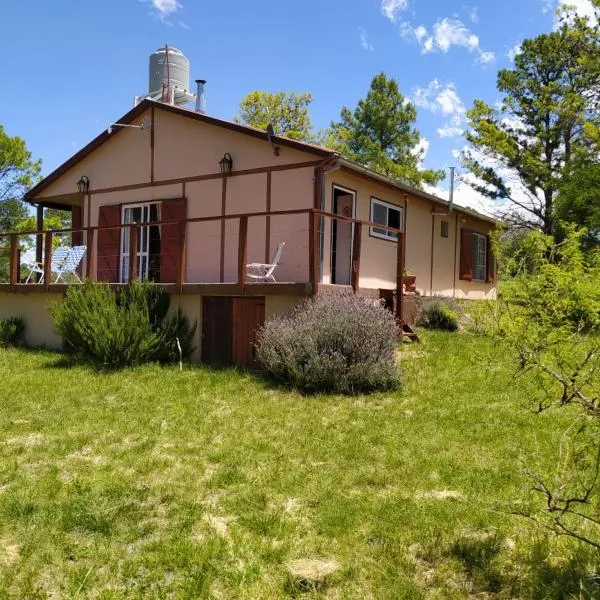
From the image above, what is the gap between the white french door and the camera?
12.8 meters

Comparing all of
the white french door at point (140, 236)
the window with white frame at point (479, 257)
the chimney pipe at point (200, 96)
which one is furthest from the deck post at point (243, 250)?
the window with white frame at point (479, 257)

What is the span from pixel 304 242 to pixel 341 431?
527 cm

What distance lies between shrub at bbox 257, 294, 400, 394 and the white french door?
236 inches

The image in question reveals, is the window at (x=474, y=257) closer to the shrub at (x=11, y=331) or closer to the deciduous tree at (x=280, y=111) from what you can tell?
the shrub at (x=11, y=331)

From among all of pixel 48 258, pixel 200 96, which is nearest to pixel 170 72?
pixel 200 96

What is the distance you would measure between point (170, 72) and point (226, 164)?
453 centimetres

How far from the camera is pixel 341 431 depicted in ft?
18.5

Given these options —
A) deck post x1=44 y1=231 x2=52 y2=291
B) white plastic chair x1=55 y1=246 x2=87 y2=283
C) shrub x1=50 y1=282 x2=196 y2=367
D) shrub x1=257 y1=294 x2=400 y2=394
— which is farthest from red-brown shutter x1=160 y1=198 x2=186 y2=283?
shrub x1=257 y1=294 x2=400 y2=394

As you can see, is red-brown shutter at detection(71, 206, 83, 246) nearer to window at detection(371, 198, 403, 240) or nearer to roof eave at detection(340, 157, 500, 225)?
window at detection(371, 198, 403, 240)

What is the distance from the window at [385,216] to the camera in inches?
470

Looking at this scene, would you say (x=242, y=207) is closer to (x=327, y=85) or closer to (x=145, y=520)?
(x=145, y=520)

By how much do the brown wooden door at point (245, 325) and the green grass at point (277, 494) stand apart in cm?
176

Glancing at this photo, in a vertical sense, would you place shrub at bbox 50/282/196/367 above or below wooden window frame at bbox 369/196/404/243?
below

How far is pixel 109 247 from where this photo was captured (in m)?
13.3
